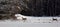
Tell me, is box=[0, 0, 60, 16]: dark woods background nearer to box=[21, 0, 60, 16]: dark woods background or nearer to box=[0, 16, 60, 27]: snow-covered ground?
box=[21, 0, 60, 16]: dark woods background

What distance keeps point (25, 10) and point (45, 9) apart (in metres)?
0.33

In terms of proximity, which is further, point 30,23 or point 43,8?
point 43,8

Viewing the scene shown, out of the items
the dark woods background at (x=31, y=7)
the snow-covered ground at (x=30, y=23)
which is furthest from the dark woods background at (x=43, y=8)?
the snow-covered ground at (x=30, y=23)

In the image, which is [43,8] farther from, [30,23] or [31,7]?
[30,23]

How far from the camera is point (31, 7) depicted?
188 centimetres

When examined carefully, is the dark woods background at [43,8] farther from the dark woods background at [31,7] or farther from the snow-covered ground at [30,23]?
the snow-covered ground at [30,23]

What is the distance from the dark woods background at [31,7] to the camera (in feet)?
5.98

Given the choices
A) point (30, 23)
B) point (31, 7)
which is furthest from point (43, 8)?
point (30, 23)

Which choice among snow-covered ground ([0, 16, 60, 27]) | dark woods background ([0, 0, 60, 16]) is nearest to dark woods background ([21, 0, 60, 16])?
dark woods background ([0, 0, 60, 16])

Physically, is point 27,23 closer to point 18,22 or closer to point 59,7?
point 18,22

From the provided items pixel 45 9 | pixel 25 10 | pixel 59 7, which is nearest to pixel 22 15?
pixel 25 10

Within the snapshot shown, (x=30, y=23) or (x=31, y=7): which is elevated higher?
(x=31, y=7)

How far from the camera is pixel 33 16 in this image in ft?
6.16

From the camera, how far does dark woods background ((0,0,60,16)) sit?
1821 mm
